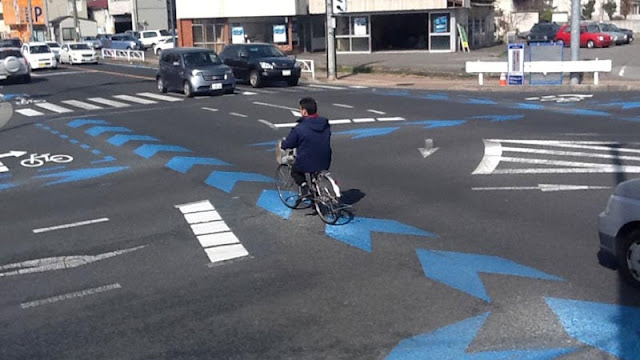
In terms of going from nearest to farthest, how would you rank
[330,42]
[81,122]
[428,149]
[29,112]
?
[428,149]
[81,122]
[29,112]
[330,42]

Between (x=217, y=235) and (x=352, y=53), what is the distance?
4435 centimetres

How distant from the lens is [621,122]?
65.9 feet

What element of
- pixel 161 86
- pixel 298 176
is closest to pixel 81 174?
pixel 298 176

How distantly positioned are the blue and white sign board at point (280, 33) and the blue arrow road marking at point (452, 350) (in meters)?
50.2

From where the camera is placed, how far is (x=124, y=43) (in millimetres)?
65312

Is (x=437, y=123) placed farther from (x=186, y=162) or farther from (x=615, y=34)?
(x=615, y=34)

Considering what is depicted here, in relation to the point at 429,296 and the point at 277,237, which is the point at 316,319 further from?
the point at 277,237

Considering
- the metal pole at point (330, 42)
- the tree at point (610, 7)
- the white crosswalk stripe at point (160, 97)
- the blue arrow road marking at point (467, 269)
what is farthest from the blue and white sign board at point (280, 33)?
the blue arrow road marking at point (467, 269)

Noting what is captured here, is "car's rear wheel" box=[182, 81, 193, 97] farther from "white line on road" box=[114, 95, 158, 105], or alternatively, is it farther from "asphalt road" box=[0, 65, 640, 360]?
"asphalt road" box=[0, 65, 640, 360]

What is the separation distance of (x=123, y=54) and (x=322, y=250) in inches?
2121

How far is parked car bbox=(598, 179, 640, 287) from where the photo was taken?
810 centimetres

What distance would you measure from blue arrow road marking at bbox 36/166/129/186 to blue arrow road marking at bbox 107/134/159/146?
313 centimetres

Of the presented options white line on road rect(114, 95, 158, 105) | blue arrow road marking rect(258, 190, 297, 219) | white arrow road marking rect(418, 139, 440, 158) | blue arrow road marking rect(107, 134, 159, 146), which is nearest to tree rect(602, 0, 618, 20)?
white line on road rect(114, 95, 158, 105)

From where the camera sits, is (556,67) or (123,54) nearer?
(556,67)
